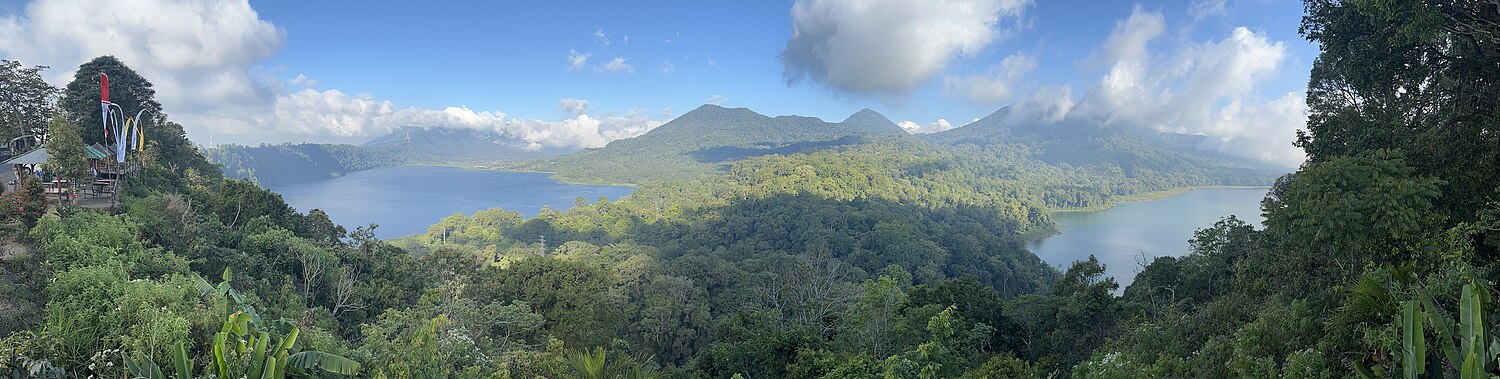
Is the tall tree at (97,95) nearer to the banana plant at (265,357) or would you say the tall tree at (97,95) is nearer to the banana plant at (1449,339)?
the banana plant at (265,357)

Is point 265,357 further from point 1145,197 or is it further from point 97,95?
point 1145,197

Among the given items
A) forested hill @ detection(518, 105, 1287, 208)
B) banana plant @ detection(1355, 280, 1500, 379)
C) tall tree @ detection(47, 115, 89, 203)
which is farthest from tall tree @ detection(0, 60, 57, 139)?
forested hill @ detection(518, 105, 1287, 208)

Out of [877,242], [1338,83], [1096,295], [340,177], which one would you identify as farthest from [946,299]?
[340,177]

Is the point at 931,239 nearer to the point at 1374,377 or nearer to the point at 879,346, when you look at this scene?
the point at 879,346

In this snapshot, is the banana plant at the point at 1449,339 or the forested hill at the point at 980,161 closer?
the banana plant at the point at 1449,339

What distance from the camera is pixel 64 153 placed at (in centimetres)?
1183

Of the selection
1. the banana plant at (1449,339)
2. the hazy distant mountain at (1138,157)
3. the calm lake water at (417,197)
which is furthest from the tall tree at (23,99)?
the hazy distant mountain at (1138,157)

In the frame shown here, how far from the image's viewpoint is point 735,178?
8512cm

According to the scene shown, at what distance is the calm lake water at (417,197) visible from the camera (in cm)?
7575

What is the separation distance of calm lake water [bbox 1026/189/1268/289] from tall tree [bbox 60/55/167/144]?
4443 centimetres

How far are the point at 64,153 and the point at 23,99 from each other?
30.4ft

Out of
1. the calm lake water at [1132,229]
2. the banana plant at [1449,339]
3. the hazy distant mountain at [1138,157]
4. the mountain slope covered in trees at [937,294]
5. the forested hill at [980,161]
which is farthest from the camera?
the hazy distant mountain at [1138,157]

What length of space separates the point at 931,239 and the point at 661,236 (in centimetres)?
2278

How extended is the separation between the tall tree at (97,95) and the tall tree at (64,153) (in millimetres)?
4864
